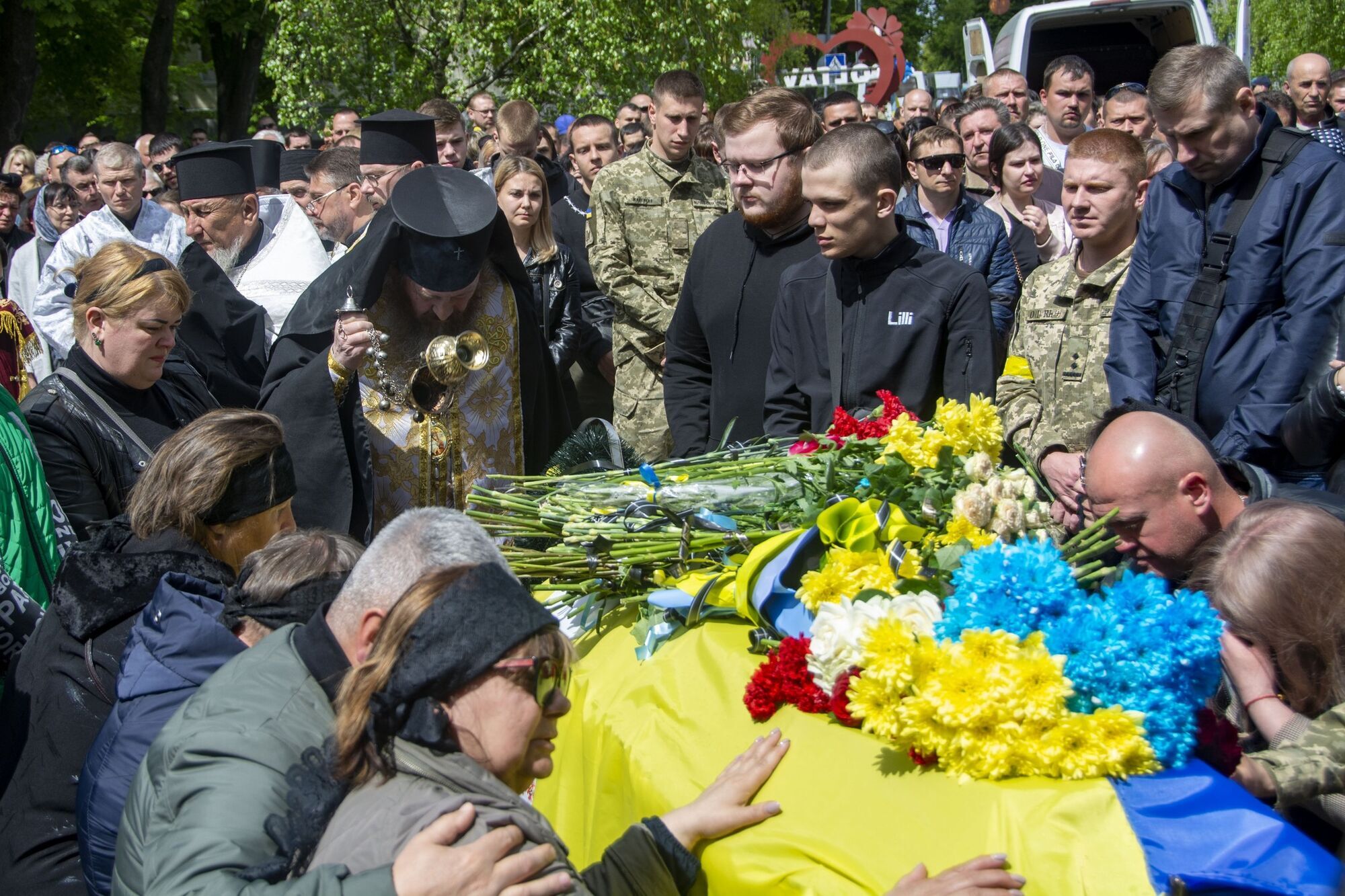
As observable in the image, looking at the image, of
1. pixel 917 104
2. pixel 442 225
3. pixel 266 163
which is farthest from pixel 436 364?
pixel 917 104

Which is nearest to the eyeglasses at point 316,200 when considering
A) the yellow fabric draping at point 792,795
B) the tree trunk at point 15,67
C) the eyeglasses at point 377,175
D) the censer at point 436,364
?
the eyeglasses at point 377,175

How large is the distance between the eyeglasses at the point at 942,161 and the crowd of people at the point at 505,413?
0.24 feet

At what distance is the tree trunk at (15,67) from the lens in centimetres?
1989

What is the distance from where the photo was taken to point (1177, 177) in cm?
429

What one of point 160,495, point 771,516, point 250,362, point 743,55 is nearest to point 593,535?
point 771,516

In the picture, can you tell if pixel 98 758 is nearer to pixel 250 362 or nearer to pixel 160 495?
pixel 160 495

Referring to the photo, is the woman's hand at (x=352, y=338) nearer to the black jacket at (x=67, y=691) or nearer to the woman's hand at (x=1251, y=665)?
the black jacket at (x=67, y=691)

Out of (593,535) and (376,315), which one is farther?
(376,315)

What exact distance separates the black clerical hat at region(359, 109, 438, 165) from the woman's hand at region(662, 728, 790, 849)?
175 inches

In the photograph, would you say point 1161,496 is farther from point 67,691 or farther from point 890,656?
point 67,691

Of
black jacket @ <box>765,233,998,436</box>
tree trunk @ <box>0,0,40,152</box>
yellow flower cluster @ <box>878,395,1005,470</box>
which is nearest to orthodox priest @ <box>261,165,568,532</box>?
black jacket @ <box>765,233,998,436</box>

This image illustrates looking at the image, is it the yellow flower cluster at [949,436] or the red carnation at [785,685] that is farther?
the yellow flower cluster at [949,436]

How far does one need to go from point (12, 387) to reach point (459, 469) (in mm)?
3257

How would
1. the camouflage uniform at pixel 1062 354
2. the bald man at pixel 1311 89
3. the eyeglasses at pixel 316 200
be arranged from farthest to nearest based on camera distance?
the bald man at pixel 1311 89, the eyeglasses at pixel 316 200, the camouflage uniform at pixel 1062 354
